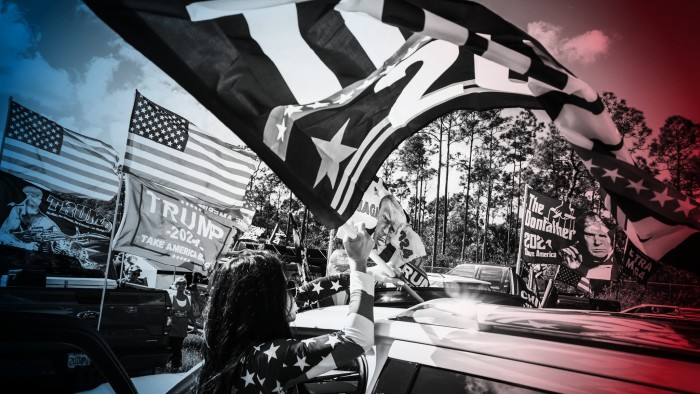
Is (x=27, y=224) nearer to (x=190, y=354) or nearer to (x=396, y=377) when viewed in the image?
(x=190, y=354)

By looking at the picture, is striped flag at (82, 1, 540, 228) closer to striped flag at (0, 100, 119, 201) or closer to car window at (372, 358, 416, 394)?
car window at (372, 358, 416, 394)

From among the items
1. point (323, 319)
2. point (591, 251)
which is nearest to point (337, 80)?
point (323, 319)

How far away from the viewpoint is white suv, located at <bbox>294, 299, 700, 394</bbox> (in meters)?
1.30

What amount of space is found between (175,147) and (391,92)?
205 inches

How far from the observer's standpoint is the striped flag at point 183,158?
6.53m

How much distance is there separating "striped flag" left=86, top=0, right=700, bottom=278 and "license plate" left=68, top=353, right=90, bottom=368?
115cm

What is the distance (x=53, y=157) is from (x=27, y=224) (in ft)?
6.97

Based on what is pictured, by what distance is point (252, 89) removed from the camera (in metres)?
2.16

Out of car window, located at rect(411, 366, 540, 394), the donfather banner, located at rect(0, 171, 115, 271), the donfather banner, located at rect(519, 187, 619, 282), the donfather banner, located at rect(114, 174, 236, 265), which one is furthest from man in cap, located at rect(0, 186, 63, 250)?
the donfather banner, located at rect(519, 187, 619, 282)

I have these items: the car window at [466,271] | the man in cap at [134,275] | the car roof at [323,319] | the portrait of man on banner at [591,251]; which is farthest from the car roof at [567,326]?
the car window at [466,271]

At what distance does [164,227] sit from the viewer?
6.34 meters

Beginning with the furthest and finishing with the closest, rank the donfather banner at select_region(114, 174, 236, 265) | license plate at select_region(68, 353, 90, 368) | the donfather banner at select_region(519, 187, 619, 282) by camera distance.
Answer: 1. the donfather banner at select_region(519, 187, 619, 282)
2. the donfather banner at select_region(114, 174, 236, 265)
3. license plate at select_region(68, 353, 90, 368)

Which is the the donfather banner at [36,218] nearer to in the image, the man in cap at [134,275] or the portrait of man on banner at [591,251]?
the man in cap at [134,275]

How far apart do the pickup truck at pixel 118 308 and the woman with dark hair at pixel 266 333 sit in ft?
17.3
